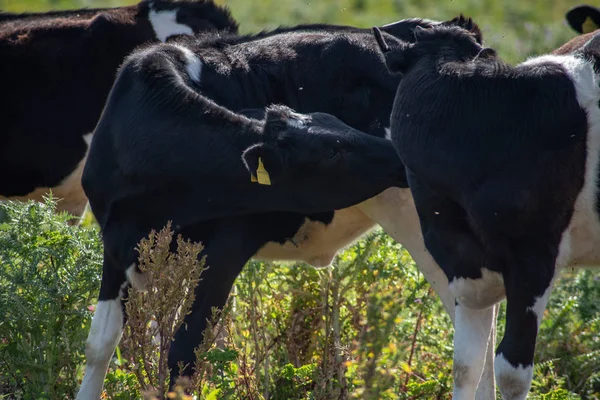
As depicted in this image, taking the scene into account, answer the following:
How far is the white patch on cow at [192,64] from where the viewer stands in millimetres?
6434

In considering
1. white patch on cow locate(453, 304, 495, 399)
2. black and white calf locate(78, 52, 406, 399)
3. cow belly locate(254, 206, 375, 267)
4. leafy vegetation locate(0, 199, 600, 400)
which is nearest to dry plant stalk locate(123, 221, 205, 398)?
leafy vegetation locate(0, 199, 600, 400)

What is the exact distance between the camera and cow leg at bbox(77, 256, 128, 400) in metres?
6.00

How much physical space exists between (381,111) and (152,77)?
1356mm

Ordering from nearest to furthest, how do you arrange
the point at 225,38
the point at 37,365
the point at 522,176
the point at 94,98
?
the point at 522,176, the point at 37,365, the point at 225,38, the point at 94,98

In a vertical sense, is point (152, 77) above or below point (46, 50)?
below

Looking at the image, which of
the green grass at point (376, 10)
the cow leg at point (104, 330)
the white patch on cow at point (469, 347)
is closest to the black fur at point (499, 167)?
the white patch on cow at point (469, 347)

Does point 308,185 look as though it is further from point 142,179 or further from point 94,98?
point 94,98

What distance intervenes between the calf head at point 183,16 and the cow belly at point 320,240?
274 cm

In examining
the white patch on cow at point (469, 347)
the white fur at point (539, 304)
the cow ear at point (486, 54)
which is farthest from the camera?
the cow ear at point (486, 54)

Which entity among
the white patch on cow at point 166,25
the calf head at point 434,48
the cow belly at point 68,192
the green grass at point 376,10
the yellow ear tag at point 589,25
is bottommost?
the cow belly at point 68,192

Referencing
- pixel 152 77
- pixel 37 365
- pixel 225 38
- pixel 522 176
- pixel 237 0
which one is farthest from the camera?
pixel 237 0

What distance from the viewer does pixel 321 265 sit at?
6.56 m

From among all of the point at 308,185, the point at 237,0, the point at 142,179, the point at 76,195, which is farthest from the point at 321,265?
the point at 237,0

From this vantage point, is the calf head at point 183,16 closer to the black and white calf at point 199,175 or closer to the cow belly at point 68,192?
the cow belly at point 68,192
